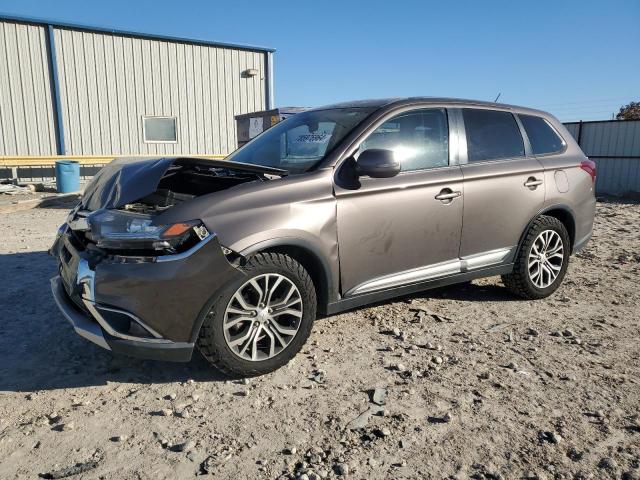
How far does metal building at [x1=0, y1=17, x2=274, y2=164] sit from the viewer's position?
14.6 m

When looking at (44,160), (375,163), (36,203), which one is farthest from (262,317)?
(44,160)

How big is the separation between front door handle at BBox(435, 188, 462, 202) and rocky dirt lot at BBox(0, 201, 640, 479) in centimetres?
103

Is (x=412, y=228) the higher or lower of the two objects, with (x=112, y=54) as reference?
lower

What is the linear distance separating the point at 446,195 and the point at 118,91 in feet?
47.8

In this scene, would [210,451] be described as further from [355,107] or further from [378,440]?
[355,107]

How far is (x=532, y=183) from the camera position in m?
4.52

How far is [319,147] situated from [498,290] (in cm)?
252

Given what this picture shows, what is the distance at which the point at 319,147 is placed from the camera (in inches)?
Answer: 150

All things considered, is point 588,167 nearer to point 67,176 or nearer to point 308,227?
point 308,227

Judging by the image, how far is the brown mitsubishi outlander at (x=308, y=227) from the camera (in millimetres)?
2908

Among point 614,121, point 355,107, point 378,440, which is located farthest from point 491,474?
point 614,121

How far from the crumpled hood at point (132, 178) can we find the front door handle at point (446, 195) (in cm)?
129

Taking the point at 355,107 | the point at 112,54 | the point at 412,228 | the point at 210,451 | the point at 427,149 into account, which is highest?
the point at 112,54

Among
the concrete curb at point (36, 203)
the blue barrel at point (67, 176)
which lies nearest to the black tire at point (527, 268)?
the concrete curb at point (36, 203)
